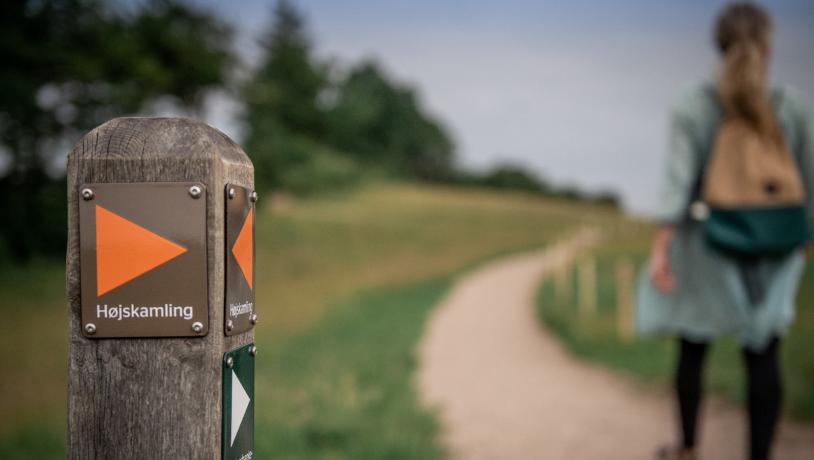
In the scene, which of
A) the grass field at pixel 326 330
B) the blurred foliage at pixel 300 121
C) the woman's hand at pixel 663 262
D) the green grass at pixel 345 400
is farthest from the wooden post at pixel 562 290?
the woman's hand at pixel 663 262

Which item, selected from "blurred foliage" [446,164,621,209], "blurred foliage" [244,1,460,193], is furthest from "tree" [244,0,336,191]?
"blurred foliage" [446,164,621,209]

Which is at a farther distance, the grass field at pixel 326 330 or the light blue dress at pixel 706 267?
the grass field at pixel 326 330

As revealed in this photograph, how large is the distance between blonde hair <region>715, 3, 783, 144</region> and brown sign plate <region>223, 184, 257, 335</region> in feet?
8.01

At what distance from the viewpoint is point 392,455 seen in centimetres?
425

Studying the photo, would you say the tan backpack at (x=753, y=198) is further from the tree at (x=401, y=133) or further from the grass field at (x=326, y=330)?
the tree at (x=401, y=133)

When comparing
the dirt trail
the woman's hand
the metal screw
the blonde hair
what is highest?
the blonde hair

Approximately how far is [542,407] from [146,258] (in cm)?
534

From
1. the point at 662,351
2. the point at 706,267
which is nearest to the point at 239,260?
the point at 706,267

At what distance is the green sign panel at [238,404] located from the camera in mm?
1446

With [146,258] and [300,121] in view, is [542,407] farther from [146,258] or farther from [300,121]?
[300,121]

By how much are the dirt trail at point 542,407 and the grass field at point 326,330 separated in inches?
15.7

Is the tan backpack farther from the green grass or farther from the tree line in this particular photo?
the tree line

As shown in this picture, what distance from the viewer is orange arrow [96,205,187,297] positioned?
1.41 meters

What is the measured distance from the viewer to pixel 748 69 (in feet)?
10.6
